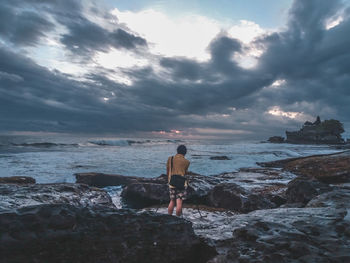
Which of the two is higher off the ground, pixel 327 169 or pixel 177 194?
pixel 177 194

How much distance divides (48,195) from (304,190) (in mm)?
9897

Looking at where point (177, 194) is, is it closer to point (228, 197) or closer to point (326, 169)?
point (228, 197)

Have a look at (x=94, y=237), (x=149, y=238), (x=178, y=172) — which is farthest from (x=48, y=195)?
(x=149, y=238)

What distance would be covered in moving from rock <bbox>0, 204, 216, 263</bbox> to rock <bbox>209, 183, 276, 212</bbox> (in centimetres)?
538

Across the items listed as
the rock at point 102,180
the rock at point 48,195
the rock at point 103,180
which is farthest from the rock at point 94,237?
the rock at point 102,180

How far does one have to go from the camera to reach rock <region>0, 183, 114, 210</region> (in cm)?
627

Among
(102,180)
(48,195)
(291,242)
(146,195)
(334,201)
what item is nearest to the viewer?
(291,242)

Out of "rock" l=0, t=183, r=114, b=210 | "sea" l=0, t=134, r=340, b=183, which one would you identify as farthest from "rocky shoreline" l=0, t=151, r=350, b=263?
"sea" l=0, t=134, r=340, b=183

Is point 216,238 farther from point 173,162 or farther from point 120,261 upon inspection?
point 173,162

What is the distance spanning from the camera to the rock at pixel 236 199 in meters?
8.12

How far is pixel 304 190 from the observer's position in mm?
8273

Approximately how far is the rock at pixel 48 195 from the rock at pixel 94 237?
2.60 meters

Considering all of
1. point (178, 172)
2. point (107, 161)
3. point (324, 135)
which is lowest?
point (107, 161)

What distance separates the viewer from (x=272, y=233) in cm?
360
